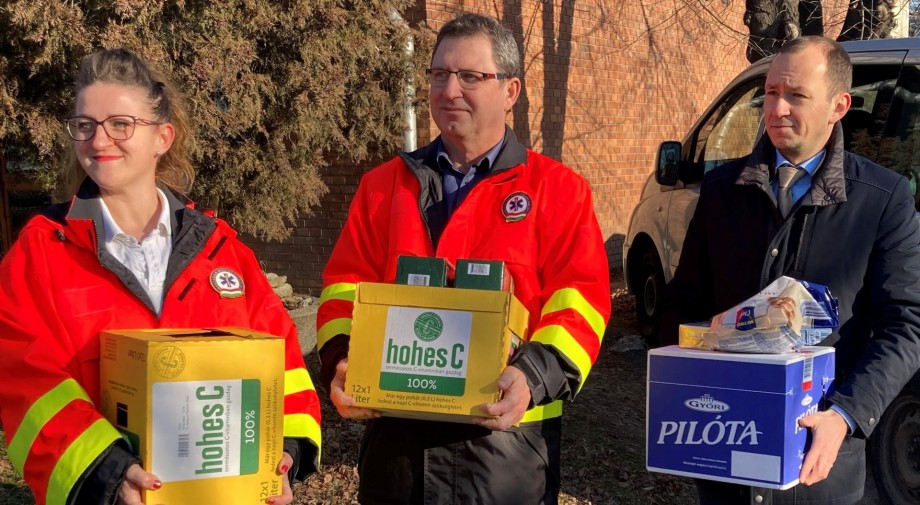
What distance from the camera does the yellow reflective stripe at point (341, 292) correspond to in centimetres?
255

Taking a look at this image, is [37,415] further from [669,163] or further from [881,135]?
[669,163]

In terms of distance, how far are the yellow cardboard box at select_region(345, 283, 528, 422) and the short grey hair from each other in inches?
28.5

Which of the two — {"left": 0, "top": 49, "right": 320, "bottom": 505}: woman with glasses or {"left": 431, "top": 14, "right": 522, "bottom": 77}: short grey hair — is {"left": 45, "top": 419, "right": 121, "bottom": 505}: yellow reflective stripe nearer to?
{"left": 0, "top": 49, "right": 320, "bottom": 505}: woman with glasses

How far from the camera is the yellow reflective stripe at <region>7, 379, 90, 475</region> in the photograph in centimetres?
196

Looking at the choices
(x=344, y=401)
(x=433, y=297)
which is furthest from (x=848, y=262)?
(x=344, y=401)

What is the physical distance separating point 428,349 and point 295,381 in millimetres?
373

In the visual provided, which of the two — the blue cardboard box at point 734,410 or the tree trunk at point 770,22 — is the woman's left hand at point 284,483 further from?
the tree trunk at point 770,22

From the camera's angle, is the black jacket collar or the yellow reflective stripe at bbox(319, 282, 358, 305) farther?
the yellow reflective stripe at bbox(319, 282, 358, 305)

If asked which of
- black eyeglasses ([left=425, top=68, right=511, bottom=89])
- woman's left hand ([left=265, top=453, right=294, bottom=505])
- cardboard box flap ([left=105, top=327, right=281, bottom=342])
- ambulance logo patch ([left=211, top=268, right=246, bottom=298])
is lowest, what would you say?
woman's left hand ([left=265, top=453, right=294, bottom=505])

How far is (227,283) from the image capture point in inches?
91.4

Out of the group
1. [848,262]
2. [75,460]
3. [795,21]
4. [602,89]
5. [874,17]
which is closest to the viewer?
[75,460]

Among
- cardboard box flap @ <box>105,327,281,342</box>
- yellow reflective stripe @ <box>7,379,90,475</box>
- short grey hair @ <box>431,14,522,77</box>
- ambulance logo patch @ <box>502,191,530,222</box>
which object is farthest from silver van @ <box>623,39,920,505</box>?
yellow reflective stripe @ <box>7,379,90,475</box>

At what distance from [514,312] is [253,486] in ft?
2.56

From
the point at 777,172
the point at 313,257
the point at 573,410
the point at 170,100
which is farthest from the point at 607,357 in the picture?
the point at 170,100
